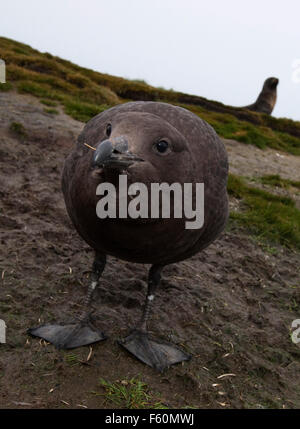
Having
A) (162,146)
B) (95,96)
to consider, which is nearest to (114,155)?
(162,146)

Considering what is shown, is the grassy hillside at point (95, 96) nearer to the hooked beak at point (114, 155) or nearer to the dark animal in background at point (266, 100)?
the dark animal in background at point (266, 100)

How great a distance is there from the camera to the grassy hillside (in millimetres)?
10742

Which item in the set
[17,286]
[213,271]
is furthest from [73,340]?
[213,271]

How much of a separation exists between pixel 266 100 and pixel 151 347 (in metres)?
25.2

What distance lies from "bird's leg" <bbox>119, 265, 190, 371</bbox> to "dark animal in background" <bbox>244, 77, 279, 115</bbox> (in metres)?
24.4

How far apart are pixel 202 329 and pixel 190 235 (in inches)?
56.0

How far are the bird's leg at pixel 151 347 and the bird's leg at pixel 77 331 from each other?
252 millimetres

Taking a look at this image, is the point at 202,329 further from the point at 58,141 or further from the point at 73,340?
the point at 58,141

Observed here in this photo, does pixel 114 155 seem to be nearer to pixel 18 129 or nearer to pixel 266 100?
pixel 18 129

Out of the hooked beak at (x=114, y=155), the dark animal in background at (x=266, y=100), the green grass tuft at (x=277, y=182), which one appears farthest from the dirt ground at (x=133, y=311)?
the dark animal in background at (x=266, y=100)
